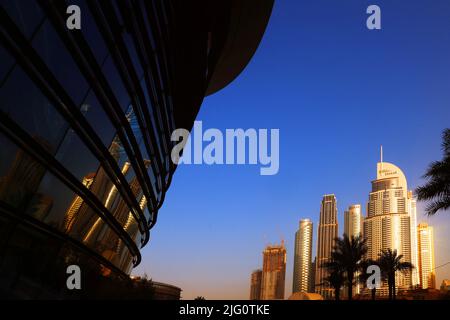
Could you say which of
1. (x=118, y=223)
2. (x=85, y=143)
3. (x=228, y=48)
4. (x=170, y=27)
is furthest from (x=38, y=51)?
(x=228, y=48)

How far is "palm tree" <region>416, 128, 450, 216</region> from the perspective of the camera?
21.2 metres

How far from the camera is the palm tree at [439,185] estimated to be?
21.2 m

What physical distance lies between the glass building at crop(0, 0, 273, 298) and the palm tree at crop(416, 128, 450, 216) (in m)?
12.8

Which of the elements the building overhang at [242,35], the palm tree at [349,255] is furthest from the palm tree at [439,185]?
the palm tree at [349,255]

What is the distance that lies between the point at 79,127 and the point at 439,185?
61.1 feet

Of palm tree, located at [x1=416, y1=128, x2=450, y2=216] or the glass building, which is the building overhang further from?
palm tree, located at [x1=416, y1=128, x2=450, y2=216]

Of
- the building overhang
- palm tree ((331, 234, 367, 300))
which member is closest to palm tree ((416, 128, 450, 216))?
the building overhang

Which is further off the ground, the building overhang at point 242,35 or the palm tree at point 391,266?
the building overhang at point 242,35

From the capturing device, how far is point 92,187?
9625mm

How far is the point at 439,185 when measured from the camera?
21734 mm

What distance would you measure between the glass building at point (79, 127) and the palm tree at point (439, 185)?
12825 millimetres

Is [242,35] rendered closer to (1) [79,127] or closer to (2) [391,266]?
(1) [79,127]

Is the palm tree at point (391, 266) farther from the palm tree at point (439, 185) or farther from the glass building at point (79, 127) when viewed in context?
the glass building at point (79, 127)
